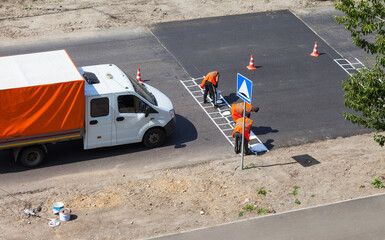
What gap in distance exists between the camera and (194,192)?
49.0 feet

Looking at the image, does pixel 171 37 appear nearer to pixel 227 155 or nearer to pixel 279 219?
pixel 227 155

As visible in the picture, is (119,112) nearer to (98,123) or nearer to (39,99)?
(98,123)

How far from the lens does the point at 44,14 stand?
26672mm

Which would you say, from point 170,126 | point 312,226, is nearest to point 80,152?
point 170,126

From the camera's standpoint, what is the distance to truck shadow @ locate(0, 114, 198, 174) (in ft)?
53.2

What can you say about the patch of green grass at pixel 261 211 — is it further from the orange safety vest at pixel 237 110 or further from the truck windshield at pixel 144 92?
the truck windshield at pixel 144 92

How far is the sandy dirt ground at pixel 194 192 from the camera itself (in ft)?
44.2

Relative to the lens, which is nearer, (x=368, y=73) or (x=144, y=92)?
(x=368, y=73)

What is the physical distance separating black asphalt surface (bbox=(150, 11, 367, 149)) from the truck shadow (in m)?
2.81

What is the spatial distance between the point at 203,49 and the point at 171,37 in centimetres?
185

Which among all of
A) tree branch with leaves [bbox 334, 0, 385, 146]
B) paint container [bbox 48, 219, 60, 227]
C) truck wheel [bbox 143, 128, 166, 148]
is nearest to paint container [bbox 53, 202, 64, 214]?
paint container [bbox 48, 219, 60, 227]

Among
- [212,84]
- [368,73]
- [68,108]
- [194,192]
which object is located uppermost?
[368,73]

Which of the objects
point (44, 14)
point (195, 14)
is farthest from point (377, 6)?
point (44, 14)

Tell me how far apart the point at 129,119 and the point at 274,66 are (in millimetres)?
8456
